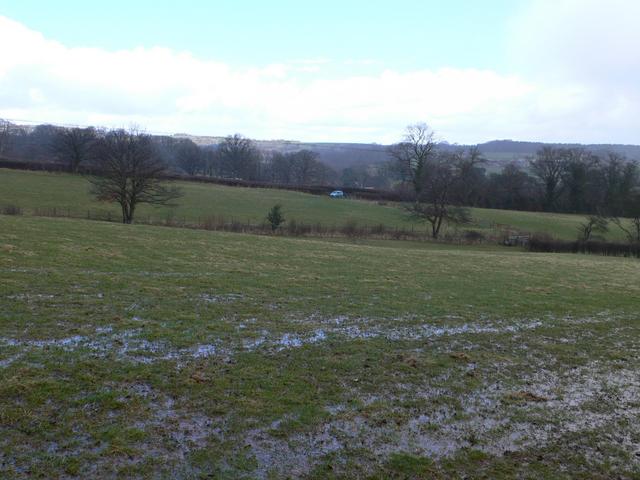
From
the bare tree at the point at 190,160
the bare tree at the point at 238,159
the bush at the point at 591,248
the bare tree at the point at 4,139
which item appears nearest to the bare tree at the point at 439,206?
the bush at the point at 591,248

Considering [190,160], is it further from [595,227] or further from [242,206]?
[595,227]

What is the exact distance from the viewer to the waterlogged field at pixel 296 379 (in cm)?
550

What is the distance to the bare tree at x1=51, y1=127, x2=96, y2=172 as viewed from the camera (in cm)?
7525

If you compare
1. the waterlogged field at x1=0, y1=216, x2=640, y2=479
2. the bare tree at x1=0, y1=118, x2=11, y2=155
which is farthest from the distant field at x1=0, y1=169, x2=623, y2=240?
the bare tree at x1=0, y1=118, x2=11, y2=155

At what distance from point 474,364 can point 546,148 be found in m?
104

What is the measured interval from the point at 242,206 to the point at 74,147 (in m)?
29.3

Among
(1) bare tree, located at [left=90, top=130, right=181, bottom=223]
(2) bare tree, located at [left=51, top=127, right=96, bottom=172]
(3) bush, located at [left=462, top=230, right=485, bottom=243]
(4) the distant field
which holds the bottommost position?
(3) bush, located at [left=462, top=230, right=485, bottom=243]

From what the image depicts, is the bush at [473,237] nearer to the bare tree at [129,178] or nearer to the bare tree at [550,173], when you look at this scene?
the bare tree at [129,178]

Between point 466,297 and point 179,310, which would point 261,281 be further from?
point 466,297

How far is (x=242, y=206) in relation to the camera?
66.1 meters

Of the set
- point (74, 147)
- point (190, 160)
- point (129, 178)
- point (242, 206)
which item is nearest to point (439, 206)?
point (242, 206)

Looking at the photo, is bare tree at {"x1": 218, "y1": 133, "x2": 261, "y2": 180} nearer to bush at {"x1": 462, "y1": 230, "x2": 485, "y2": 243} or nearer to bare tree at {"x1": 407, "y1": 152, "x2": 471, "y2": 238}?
bare tree at {"x1": 407, "y1": 152, "x2": 471, "y2": 238}

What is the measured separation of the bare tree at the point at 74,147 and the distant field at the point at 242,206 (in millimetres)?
5416

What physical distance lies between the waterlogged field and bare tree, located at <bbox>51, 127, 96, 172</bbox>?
67.1 m
